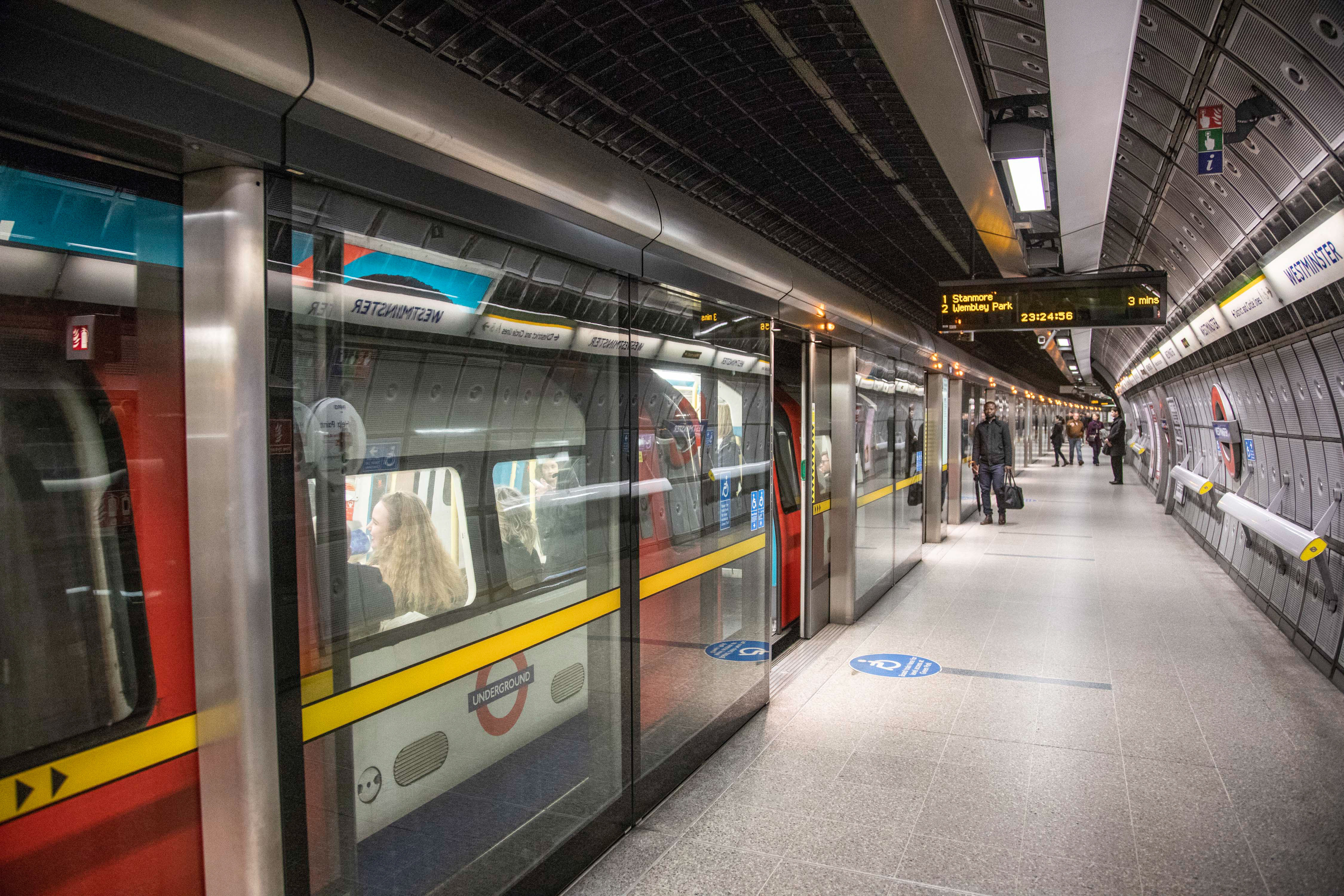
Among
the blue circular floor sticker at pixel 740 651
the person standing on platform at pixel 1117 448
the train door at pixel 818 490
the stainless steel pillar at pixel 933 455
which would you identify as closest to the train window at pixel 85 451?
the blue circular floor sticker at pixel 740 651

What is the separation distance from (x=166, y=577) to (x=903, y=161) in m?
5.02

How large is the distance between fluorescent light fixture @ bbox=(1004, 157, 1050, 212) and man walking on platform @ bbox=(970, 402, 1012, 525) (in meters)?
6.49

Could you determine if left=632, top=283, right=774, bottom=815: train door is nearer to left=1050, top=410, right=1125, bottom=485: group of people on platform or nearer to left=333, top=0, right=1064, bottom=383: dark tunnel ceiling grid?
left=333, top=0, right=1064, bottom=383: dark tunnel ceiling grid

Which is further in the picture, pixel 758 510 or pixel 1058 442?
pixel 1058 442

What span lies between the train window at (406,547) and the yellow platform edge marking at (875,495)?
176 inches

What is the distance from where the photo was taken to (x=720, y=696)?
4.15 meters

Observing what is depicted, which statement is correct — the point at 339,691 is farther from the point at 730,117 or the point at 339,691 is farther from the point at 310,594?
the point at 730,117

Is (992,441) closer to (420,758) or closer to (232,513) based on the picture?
(420,758)

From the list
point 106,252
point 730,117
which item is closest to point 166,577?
point 106,252

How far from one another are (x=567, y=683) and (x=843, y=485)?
3.90 meters

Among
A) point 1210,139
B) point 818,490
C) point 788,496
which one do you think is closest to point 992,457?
point 818,490

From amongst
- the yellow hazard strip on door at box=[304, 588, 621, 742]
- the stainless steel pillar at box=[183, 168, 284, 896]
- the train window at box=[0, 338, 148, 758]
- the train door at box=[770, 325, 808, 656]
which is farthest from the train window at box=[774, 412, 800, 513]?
the train window at box=[0, 338, 148, 758]

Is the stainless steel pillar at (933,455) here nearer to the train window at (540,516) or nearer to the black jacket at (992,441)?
the black jacket at (992,441)

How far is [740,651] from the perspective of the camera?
4410 millimetres
